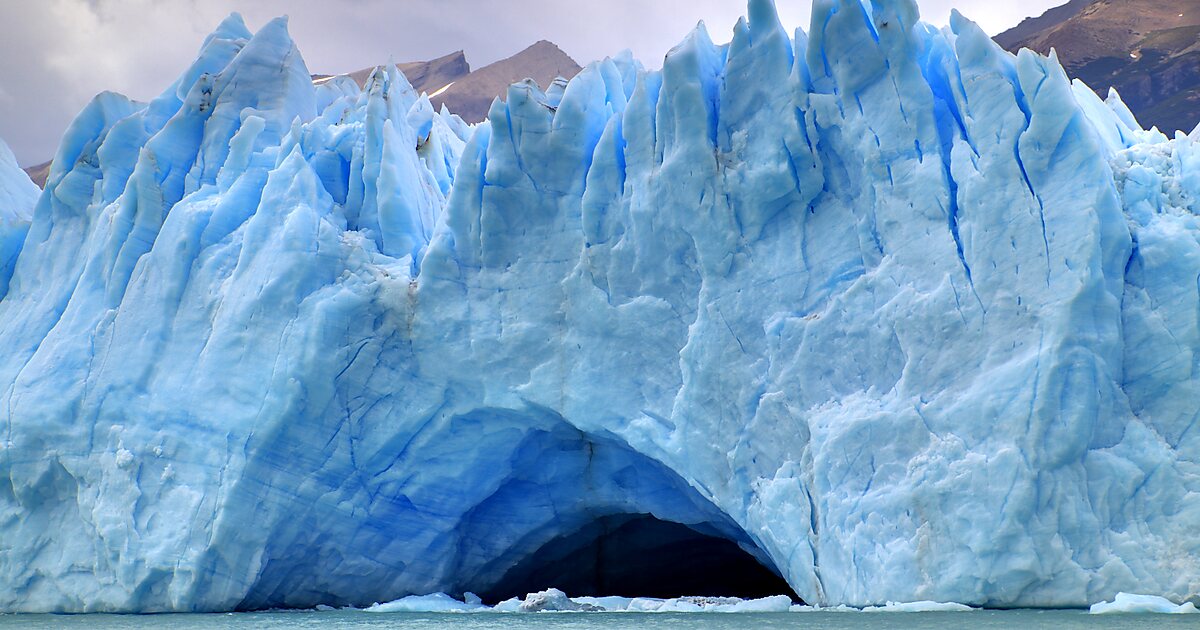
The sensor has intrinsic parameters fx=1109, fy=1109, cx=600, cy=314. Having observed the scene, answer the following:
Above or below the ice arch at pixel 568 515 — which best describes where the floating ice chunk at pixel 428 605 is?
below

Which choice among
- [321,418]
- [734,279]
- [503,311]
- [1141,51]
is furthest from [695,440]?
[1141,51]

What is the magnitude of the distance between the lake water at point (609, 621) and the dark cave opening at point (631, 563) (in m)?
2.44

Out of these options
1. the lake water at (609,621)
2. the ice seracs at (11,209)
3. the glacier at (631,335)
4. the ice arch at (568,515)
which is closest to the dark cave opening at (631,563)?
the ice arch at (568,515)

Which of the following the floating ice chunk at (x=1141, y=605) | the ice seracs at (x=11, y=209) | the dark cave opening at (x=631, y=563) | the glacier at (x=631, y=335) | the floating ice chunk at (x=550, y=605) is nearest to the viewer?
the floating ice chunk at (x=1141, y=605)

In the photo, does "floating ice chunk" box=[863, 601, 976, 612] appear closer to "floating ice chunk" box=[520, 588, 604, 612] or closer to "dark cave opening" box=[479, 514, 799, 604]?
"floating ice chunk" box=[520, 588, 604, 612]

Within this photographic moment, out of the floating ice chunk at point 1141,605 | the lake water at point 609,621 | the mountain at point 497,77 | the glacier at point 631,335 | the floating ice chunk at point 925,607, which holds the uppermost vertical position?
the mountain at point 497,77

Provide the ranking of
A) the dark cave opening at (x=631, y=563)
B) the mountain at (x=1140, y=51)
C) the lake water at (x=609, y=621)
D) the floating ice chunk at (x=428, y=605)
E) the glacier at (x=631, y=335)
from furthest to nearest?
the mountain at (x=1140, y=51), the dark cave opening at (x=631, y=563), the floating ice chunk at (x=428, y=605), the glacier at (x=631, y=335), the lake water at (x=609, y=621)

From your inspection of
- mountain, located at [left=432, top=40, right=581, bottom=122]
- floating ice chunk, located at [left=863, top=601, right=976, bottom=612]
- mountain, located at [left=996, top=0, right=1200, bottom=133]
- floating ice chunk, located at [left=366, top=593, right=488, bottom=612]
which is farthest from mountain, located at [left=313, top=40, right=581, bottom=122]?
floating ice chunk, located at [left=863, top=601, right=976, bottom=612]

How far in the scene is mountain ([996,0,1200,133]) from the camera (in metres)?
27.6

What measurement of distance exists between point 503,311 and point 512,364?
59 cm

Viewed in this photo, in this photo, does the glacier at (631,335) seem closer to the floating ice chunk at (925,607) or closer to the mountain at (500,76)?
the floating ice chunk at (925,607)

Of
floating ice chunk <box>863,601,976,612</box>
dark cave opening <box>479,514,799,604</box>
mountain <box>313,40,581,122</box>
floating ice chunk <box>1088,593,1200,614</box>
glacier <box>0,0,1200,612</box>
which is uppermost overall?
mountain <box>313,40,581,122</box>

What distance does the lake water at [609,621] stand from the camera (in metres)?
7.63

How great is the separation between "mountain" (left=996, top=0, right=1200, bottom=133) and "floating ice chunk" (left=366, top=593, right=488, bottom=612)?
2273 centimetres
